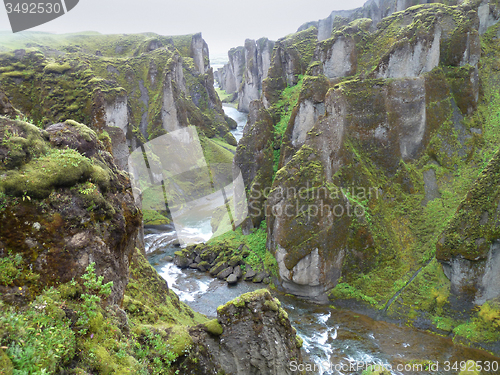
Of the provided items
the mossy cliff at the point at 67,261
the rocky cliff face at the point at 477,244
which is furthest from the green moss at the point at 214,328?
the rocky cliff face at the point at 477,244

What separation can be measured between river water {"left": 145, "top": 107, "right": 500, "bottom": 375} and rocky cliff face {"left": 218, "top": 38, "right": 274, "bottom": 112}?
8052 cm

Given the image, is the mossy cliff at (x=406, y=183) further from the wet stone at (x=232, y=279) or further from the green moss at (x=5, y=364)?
the green moss at (x=5, y=364)

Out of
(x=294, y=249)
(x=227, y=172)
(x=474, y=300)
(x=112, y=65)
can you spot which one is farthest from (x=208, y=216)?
(x=112, y=65)

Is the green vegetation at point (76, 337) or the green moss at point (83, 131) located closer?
the green vegetation at point (76, 337)

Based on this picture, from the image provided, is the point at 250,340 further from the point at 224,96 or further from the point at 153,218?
the point at 224,96

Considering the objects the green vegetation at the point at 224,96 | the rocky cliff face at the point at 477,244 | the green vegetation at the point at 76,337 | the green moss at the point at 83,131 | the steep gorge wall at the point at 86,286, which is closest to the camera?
the green vegetation at the point at 76,337

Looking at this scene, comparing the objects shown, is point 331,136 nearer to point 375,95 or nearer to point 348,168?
point 348,168

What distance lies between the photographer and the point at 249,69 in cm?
10294

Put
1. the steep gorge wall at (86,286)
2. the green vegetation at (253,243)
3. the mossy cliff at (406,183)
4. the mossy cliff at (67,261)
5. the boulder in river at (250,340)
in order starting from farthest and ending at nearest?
the green vegetation at (253,243), the mossy cliff at (406,183), the boulder in river at (250,340), the steep gorge wall at (86,286), the mossy cliff at (67,261)

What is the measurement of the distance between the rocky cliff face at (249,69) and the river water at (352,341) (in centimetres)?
8052

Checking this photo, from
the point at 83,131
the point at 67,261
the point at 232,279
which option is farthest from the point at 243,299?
the point at 232,279

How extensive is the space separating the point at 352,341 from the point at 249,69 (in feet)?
315

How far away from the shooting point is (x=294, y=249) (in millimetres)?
26734

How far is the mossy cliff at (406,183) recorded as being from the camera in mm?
22453
